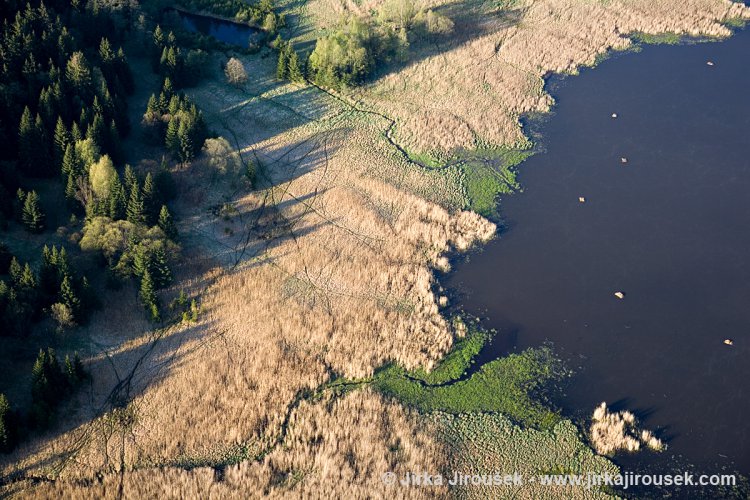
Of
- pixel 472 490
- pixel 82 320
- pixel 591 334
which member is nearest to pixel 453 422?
pixel 472 490

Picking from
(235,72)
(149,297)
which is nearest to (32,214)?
(149,297)

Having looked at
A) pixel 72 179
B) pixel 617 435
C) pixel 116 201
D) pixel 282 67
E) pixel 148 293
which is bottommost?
pixel 617 435

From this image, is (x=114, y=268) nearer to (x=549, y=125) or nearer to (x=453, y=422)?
(x=453, y=422)

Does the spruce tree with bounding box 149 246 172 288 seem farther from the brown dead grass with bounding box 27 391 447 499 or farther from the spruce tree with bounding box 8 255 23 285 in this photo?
the brown dead grass with bounding box 27 391 447 499

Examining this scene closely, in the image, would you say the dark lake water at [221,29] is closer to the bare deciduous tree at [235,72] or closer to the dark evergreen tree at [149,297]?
the bare deciduous tree at [235,72]

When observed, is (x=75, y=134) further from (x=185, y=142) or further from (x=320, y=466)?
(x=320, y=466)

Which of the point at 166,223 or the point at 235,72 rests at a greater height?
the point at 235,72

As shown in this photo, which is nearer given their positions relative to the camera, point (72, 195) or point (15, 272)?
point (15, 272)
